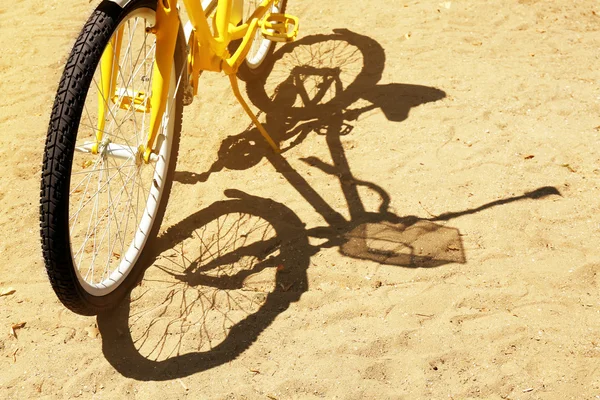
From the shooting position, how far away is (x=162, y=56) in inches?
124

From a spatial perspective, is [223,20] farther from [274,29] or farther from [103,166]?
[103,166]

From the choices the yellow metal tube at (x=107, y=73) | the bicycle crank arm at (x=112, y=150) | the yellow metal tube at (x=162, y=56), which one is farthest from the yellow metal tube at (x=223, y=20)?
the bicycle crank arm at (x=112, y=150)

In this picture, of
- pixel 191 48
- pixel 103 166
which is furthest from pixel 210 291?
pixel 191 48

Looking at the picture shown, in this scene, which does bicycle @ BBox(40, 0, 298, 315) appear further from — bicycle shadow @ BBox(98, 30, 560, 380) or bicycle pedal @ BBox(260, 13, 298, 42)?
bicycle shadow @ BBox(98, 30, 560, 380)

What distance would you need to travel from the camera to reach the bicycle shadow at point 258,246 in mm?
3201

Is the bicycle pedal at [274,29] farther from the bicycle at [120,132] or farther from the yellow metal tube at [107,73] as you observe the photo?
the yellow metal tube at [107,73]

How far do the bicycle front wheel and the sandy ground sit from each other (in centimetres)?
20

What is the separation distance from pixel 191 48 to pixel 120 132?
71cm

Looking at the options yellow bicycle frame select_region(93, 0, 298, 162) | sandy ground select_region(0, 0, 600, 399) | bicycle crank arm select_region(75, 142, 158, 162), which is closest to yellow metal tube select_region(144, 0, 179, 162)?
yellow bicycle frame select_region(93, 0, 298, 162)

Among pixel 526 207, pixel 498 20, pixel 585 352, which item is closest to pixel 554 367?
pixel 585 352

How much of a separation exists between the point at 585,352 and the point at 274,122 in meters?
2.42

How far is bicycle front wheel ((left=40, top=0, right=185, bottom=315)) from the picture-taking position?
2570 mm

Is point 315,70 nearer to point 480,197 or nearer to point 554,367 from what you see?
point 480,197

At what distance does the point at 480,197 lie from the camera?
397 centimetres
